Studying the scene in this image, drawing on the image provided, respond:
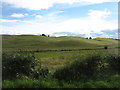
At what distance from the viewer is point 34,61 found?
31.2ft

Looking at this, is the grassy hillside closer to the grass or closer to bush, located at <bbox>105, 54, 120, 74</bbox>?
bush, located at <bbox>105, 54, 120, 74</bbox>

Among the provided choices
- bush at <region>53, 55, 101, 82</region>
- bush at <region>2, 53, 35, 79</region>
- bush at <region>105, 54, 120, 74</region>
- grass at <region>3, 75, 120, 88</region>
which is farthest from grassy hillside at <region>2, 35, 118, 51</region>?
grass at <region>3, 75, 120, 88</region>

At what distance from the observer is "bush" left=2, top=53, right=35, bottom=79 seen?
29.2 ft

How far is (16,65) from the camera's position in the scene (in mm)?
8977

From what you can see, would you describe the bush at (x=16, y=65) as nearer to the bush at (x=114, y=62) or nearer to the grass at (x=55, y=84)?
the grass at (x=55, y=84)

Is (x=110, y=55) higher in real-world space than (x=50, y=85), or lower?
higher

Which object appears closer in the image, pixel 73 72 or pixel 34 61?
pixel 73 72

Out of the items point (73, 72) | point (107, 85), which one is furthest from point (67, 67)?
point (107, 85)

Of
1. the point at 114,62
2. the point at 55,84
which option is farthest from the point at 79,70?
the point at 114,62

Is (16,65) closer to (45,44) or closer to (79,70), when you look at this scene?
(79,70)

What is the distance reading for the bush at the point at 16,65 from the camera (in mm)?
8891

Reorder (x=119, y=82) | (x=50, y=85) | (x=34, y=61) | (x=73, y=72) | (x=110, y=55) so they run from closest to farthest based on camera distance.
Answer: (x=50, y=85) → (x=119, y=82) → (x=73, y=72) → (x=34, y=61) → (x=110, y=55)

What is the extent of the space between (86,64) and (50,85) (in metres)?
2.43

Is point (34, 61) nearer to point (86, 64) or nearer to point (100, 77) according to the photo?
point (86, 64)
